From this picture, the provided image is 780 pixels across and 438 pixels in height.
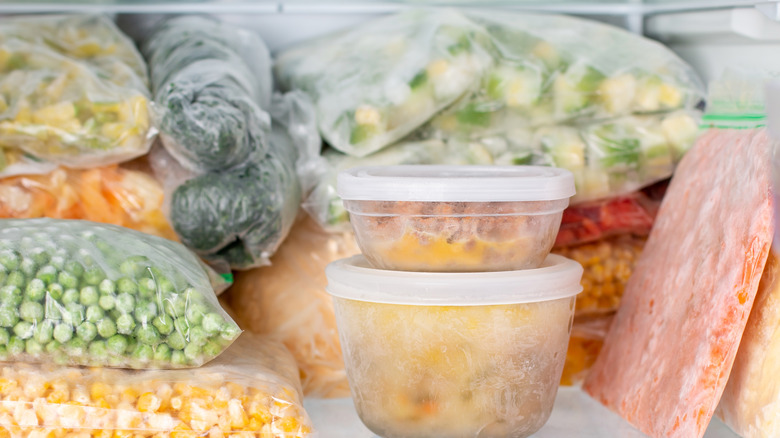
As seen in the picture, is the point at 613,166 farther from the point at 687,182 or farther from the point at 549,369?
the point at 549,369

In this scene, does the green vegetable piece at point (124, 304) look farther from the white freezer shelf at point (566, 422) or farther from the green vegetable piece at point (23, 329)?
the white freezer shelf at point (566, 422)

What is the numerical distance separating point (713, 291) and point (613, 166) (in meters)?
0.28

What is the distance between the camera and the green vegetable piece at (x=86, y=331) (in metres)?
0.79

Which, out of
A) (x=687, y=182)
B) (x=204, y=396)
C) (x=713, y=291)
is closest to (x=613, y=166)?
(x=687, y=182)

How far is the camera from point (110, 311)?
809 mm

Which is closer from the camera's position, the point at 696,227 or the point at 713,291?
the point at 713,291

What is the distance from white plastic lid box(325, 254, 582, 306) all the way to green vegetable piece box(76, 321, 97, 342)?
0.28 m

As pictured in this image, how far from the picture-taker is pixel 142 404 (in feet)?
2.56

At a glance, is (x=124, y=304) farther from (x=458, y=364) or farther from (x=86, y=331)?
(x=458, y=364)

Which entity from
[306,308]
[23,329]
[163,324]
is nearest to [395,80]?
[306,308]

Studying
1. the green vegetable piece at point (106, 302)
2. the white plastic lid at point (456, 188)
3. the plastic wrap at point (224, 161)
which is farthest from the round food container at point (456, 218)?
the green vegetable piece at point (106, 302)

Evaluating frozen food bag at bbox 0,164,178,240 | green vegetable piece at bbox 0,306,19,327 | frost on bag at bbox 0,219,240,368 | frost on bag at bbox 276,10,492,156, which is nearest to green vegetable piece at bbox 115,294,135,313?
frost on bag at bbox 0,219,240,368

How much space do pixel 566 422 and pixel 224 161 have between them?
0.55 metres

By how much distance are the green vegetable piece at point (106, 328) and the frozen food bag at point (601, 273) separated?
0.62 meters
